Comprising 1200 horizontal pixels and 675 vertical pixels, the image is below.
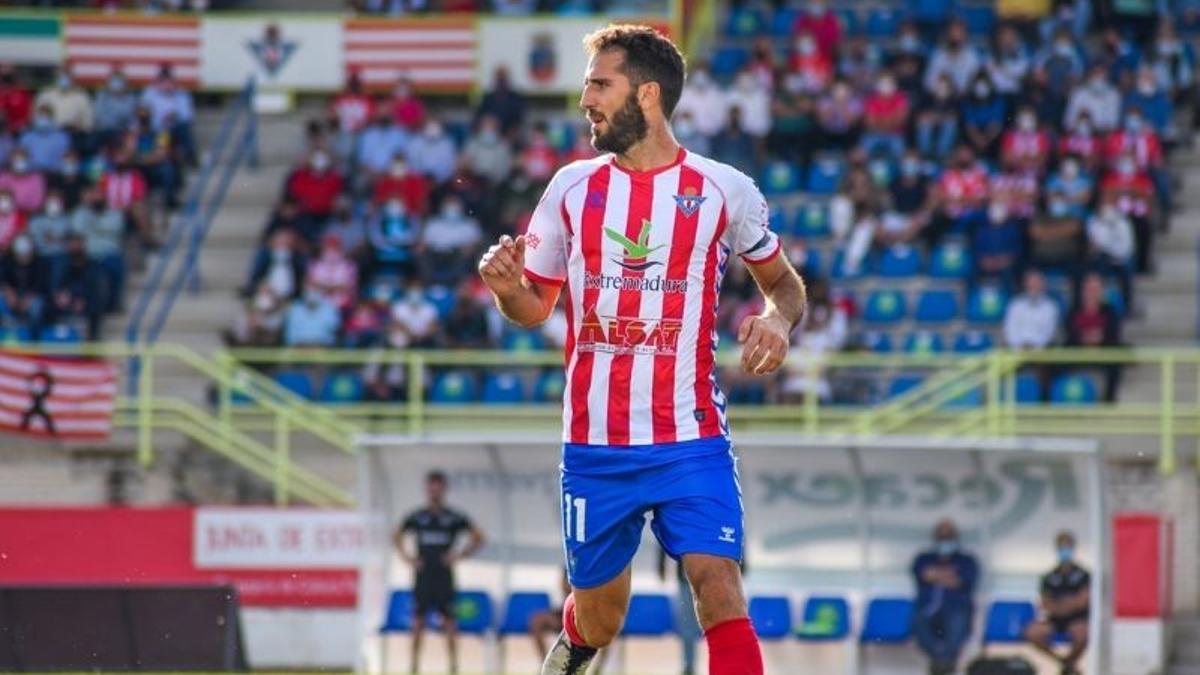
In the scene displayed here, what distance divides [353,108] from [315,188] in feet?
6.30

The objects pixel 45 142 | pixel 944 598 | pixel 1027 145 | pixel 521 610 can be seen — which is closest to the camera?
pixel 944 598

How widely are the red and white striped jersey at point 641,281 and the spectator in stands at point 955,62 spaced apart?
18.3m

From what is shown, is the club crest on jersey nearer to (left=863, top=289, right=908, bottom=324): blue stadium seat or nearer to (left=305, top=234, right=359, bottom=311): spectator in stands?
(left=863, top=289, right=908, bottom=324): blue stadium seat

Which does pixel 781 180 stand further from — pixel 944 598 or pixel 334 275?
pixel 944 598

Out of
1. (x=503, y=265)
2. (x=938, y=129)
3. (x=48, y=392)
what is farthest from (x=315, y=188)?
(x=503, y=265)

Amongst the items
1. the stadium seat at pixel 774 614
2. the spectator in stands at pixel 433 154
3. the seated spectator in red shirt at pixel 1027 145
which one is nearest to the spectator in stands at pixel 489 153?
the spectator in stands at pixel 433 154

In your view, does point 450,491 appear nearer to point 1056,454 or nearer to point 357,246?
point 1056,454

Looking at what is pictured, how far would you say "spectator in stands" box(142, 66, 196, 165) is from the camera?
27.7m

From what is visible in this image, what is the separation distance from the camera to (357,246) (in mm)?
25547

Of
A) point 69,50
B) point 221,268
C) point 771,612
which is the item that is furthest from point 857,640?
point 69,50

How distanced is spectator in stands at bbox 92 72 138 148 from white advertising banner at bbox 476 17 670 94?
160 inches

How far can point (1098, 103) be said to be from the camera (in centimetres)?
2561

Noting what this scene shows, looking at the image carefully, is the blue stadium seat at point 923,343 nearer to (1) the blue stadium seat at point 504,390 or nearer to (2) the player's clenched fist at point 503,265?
(1) the blue stadium seat at point 504,390

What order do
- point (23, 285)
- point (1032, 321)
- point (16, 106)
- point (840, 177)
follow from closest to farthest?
point (1032, 321)
point (23, 285)
point (840, 177)
point (16, 106)
